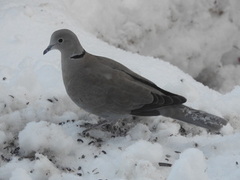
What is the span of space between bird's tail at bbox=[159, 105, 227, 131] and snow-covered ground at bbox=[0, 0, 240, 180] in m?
0.07

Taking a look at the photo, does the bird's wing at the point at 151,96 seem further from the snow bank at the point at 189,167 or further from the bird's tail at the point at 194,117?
the snow bank at the point at 189,167

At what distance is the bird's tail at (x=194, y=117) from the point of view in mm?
2619

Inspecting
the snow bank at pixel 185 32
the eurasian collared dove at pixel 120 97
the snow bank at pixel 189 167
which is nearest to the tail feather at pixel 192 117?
the eurasian collared dove at pixel 120 97

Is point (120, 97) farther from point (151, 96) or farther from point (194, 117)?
point (194, 117)

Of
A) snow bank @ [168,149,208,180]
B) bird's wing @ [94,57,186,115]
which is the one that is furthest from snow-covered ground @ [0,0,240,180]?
bird's wing @ [94,57,186,115]

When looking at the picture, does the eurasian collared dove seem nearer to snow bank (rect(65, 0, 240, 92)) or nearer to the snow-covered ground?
the snow-covered ground

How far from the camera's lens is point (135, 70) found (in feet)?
11.2

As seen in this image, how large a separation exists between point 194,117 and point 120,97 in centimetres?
39

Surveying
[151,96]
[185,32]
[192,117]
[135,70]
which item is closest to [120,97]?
[151,96]

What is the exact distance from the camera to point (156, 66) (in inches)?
142

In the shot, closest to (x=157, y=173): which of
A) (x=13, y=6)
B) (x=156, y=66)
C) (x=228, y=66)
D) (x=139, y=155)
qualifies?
(x=139, y=155)

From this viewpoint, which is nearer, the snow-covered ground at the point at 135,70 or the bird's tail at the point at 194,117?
the snow-covered ground at the point at 135,70

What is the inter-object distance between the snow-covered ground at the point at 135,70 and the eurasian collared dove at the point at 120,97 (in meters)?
0.10

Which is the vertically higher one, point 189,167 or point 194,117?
point 194,117
